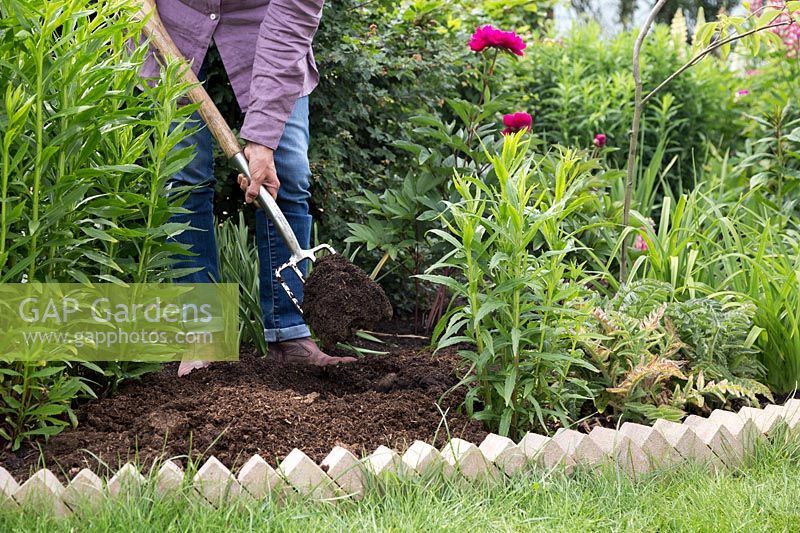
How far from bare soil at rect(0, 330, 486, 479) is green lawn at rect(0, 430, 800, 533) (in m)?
0.18

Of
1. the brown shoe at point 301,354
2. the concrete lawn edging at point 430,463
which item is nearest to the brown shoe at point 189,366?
the brown shoe at point 301,354

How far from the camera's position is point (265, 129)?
2.77m

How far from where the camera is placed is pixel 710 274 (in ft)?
11.1

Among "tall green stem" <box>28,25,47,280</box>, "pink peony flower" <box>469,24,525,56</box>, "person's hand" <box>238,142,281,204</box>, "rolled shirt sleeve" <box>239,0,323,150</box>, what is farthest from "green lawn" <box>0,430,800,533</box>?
"pink peony flower" <box>469,24,525,56</box>

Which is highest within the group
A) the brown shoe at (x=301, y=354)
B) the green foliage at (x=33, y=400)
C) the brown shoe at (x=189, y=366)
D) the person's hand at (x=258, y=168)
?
the person's hand at (x=258, y=168)

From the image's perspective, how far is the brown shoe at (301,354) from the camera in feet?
9.79

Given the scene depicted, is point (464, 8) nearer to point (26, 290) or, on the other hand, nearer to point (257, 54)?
point (257, 54)

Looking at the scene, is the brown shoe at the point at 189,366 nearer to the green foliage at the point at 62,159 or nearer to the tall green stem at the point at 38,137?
the green foliage at the point at 62,159

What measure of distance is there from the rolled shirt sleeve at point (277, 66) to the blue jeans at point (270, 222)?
0.14m

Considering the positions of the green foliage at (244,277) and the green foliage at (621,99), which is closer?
the green foliage at (244,277)

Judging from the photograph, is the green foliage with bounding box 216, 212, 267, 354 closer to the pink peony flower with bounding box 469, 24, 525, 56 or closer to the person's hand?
the person's hand

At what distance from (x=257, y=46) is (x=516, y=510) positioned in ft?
5.63

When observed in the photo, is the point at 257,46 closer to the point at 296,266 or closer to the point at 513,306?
the point at 296,266

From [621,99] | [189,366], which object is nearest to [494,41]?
[189,366]
